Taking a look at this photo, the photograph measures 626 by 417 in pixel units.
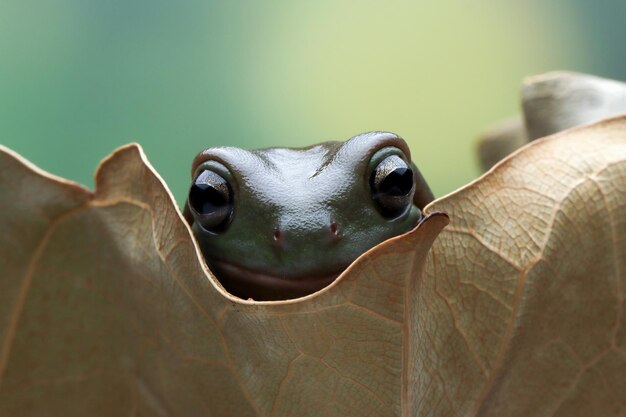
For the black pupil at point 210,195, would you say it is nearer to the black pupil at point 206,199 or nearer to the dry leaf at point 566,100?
the black pupil at point 206,199

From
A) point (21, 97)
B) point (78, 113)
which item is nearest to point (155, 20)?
point (78, 113)

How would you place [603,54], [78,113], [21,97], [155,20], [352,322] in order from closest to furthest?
1. [352,322]
2. [21,97]
3. [78,113]
4. [155,20]
5. [603,54]

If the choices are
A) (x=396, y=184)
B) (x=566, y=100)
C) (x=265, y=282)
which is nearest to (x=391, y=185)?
(x=396, y=184)

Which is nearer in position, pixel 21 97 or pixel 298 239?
pixel 298 239

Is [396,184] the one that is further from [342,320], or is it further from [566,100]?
[566,100]

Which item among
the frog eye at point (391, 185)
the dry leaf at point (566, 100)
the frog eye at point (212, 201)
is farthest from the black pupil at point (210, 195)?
the dry leaf at point (566, 100)

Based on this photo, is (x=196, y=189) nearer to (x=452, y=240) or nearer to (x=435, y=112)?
(x=452, y=240)

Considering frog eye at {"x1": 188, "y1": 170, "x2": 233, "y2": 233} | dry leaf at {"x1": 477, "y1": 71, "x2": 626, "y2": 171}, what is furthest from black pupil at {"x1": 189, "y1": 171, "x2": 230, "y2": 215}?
dry leaf at {"x1": 477, "y1": 71, "x2": 626, "y2": 171}
